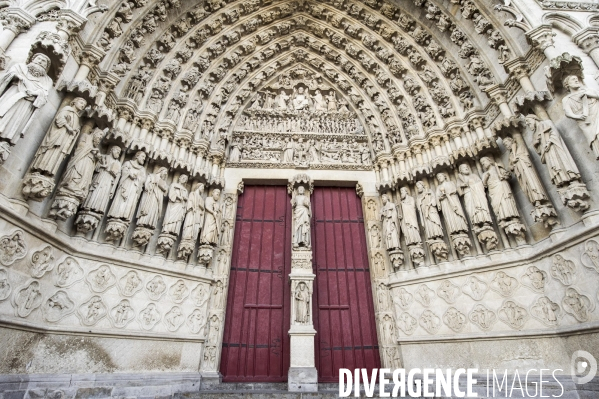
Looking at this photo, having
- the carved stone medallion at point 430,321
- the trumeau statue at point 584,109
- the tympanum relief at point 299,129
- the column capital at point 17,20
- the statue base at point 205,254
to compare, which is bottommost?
the carved stone medallion at point 430,321

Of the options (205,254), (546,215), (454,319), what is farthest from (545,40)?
(205,254)

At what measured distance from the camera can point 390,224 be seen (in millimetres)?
5016

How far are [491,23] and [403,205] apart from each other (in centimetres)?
309

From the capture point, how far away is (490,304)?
3.98m

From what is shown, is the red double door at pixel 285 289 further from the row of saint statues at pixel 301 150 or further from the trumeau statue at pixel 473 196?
the trumeau statue at pixel 473 196

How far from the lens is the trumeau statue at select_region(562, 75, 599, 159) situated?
313cm

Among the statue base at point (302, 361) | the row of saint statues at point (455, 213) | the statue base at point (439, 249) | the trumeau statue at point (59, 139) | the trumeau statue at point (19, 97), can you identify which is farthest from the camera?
the statue base at point (439, 249)

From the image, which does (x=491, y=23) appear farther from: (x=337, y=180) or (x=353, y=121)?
(x=337, y=180)

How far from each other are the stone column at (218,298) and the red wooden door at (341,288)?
1463mm

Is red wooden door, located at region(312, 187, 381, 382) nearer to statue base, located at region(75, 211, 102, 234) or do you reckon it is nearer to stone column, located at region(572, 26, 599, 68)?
statue base, located at region(75, 211, 102, 234)

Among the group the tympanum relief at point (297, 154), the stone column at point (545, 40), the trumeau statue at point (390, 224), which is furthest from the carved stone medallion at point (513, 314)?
the stone column at point (545, 40)

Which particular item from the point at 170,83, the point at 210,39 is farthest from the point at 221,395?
the point at 210,39

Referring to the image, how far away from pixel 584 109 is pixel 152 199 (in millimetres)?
5278

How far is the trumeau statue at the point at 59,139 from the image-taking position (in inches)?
122
